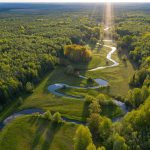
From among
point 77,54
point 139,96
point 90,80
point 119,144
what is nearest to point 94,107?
point 139,96

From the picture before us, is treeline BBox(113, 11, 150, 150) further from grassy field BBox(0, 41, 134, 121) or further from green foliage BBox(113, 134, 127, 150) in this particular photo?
grassy field BBox(0, 41, 134, 121)

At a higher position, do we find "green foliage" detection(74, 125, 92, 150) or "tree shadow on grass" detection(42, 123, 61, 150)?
"green foliage" detection(74, 125, 92, 150)

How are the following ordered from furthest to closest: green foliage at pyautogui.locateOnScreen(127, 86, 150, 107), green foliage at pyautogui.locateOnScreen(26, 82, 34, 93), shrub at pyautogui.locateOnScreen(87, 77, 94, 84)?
shrub at pyautogui.locateOnScreen(87, 77, 94, 84)
green foliage at pyautogui.locateOnScreen(26, 82, 34, 93)
green foliage at pyautogui.locateOnScreen(127, 86, 150, 107)

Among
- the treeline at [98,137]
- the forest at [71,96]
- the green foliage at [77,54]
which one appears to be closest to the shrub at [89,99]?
the forest at [71,96]

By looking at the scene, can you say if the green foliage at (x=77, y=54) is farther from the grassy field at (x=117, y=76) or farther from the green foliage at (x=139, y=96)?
the green foliage at (x=139, y=96)

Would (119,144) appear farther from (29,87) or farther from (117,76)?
(117,76)

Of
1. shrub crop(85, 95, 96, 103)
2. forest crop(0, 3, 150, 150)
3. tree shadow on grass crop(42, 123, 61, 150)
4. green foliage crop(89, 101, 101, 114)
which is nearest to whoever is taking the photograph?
forest crop(0, 3, 150, 150)

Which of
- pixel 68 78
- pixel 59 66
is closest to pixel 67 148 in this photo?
pixel 68 78

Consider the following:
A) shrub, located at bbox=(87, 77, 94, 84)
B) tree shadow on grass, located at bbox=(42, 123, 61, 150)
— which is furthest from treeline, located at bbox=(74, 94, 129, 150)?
shrub, located at bbox=(87, 77, 94, 84)
